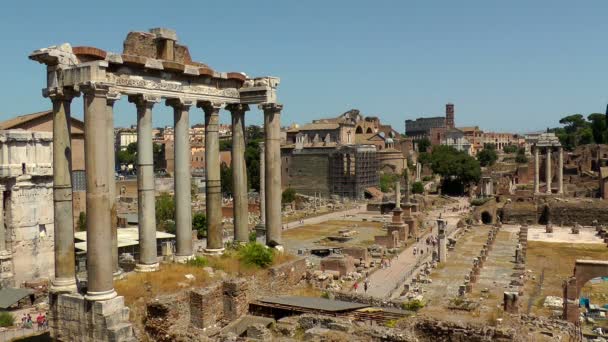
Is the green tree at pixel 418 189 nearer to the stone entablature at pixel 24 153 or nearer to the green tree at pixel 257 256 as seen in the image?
the stone entablature at pixel 24 153

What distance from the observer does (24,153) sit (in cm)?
2977

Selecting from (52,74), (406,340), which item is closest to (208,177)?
(52,74)

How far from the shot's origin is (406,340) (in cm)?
1118

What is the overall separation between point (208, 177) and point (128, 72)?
4320 millimetres

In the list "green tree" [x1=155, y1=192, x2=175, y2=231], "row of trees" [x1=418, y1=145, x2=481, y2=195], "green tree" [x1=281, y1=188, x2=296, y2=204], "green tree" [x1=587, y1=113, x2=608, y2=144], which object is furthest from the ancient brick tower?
"green tree" [x1=155, y1=192, x2=175, y2=231]

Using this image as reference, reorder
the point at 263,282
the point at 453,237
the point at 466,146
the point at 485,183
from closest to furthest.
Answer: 1. the point at 263,282
2. the point at 453,237
3. the point at 485,183
4. the point at 466,146

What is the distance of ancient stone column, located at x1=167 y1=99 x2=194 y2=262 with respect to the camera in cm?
1708

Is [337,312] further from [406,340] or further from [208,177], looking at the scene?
[208,177]

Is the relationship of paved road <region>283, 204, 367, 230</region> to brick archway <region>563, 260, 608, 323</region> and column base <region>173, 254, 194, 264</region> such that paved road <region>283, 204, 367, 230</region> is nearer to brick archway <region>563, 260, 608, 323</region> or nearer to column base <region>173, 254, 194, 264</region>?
brick archway <region>563, 260, 608, 323</region>

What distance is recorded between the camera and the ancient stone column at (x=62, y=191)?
14016 millimetres

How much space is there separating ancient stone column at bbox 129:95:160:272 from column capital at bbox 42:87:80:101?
220 cm

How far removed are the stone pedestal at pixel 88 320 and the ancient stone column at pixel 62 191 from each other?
0.62 metres

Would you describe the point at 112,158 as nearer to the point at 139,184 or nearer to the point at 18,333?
the point at 139,184

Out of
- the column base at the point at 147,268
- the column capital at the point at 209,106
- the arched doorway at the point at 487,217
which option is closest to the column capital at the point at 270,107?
the column capital at the point at 209,106
